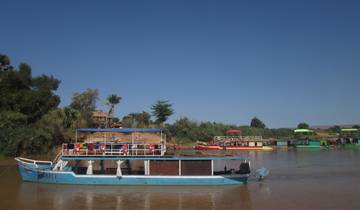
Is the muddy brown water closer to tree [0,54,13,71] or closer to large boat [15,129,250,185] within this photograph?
large boat [15,129,250,185]

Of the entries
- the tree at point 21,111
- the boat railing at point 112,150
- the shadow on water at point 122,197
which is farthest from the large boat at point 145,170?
the tree at point 21,111

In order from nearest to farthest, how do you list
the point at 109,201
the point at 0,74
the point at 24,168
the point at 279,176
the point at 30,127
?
1. the point at 109,201
2. the point at 24,168
3. the point at 279,176
4. the point at 30,127
5. the point at 0,74

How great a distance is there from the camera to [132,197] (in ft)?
69.1

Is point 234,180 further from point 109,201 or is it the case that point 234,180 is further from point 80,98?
point 80,98

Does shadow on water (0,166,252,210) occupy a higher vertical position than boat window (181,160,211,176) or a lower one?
lower

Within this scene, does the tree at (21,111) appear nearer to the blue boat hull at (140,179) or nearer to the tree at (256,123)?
the blue boat hull at (140,179)

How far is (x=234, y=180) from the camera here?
79.4ft

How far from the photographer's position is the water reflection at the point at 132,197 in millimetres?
19203

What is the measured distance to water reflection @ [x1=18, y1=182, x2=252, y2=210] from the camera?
756 inches

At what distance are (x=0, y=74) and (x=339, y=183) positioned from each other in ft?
141

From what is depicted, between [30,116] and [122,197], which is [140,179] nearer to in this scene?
[122,197]

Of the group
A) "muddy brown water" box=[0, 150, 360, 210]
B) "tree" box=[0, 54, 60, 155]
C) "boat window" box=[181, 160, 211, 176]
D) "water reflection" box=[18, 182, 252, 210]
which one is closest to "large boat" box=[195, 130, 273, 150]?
"tree" box=[0, 54, 60, 155]

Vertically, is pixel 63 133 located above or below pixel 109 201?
above

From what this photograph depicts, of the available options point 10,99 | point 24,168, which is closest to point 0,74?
point 10,99
